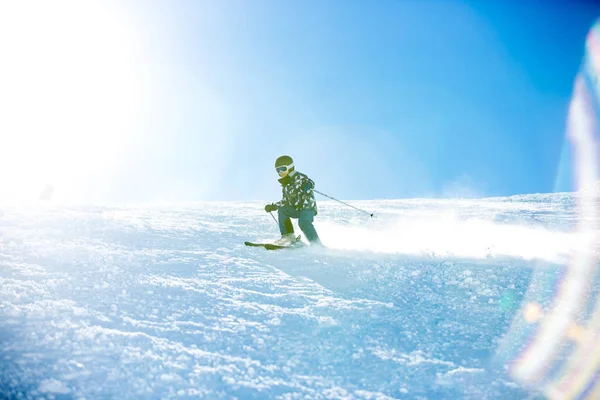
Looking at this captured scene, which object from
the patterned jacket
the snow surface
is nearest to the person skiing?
the patterned jacket

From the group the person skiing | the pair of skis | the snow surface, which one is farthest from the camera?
the person skiing

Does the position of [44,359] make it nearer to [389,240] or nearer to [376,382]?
[376,382]

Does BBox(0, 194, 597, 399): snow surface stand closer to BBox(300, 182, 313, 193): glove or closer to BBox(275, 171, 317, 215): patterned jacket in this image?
BBox(275, 171, 317, 215): patterned jacket

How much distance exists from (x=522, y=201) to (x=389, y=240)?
1944cm

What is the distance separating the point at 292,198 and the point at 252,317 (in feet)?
19.4

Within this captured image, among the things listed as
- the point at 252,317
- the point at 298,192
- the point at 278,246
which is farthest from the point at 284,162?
the point at 252,317

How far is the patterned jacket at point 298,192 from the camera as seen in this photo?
1091 centimetres

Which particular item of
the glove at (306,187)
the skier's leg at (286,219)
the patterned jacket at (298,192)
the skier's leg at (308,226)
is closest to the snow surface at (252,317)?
the skier's leg at (308,226)

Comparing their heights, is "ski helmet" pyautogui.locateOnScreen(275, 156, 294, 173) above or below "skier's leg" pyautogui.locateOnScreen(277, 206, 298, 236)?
above

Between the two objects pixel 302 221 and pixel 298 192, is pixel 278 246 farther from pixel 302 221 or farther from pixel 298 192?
pixel 298 192

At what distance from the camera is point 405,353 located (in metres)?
4.48

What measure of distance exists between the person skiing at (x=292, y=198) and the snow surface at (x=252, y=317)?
1.24m

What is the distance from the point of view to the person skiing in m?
10.8

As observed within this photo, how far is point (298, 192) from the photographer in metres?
11.0
